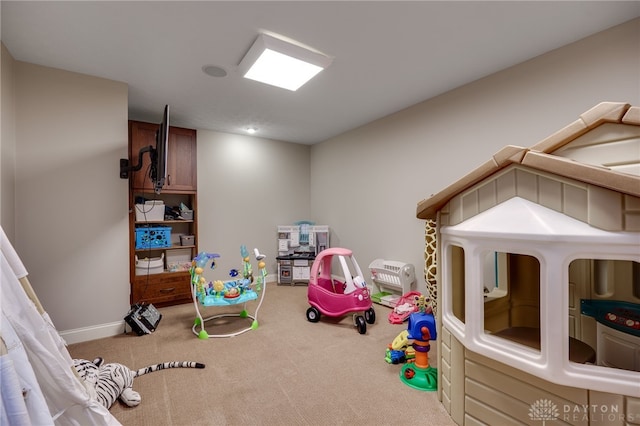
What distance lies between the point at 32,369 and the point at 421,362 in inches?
85.4

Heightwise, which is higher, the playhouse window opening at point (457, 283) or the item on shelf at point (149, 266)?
the playhouse window opening at point (457, 283)

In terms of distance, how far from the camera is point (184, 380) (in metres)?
1.96

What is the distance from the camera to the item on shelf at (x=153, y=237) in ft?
11.3

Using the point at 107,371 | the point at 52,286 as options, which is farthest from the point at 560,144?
the point at 52,286

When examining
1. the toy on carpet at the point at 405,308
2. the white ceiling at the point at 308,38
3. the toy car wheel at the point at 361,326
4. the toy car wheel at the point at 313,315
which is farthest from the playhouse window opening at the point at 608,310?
the toy car wheel at the point at 313,315

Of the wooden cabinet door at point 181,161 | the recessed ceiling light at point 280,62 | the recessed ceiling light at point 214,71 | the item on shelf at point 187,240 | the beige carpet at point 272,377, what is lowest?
the beige carpet at point 272,377

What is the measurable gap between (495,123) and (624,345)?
2060 millimetres

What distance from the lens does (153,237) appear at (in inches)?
138

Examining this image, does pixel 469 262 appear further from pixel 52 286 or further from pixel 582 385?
pixel 52 286

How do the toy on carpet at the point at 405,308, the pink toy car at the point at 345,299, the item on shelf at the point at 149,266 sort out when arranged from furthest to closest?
the item on shelf at the point at 149,266
the toy on carpet at the point at 405,308
the pink toy car at the point at 345,299
